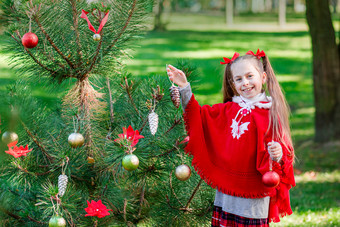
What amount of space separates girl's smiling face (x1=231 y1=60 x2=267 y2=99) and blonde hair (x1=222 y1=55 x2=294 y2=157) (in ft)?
0.10

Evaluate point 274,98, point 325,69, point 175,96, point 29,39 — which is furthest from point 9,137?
point 325,69

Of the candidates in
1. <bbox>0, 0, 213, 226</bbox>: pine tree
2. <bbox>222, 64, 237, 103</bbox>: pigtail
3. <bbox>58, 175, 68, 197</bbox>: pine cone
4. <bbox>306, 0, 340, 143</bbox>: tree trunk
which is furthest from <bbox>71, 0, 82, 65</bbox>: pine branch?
<bbox>306, 0, 340, 143</bbox>: tree trunk

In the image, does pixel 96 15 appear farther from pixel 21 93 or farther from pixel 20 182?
pixel 20 182

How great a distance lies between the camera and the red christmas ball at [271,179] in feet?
6.50

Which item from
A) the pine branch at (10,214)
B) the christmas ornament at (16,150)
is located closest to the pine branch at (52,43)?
the christmas ornament at (16,150)

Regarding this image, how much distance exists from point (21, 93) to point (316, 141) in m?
4.61

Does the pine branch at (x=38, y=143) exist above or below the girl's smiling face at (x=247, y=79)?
below

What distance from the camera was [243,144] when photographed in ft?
7.26

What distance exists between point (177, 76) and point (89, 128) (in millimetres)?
595

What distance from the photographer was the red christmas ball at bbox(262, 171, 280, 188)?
1.98m

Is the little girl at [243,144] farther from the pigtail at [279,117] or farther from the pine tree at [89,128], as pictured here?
the pine tree at [89,128]

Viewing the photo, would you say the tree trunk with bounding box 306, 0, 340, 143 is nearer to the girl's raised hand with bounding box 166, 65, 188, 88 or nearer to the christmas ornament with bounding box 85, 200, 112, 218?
the girl's raised hand with bounding box 166, 65, 188, 88

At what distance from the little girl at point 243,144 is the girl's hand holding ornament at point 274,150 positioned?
55mm

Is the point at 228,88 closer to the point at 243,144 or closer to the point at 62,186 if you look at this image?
the point at 243,144
